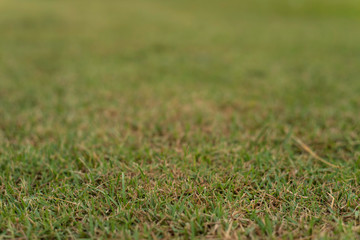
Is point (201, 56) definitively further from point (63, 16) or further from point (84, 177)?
point (63, 16)

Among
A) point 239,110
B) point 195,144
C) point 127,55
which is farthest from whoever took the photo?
point 127,55

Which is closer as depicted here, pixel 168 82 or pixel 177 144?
pixel 177 144

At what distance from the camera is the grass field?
1147 millimetres

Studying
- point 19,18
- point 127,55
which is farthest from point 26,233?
point 19,18

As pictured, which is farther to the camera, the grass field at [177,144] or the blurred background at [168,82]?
the blurred background at [168,82]

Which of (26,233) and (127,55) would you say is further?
(127,55)

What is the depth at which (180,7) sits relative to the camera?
11.2 m

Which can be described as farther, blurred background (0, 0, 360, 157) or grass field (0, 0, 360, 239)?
blurred background (0, 0, 360, 157)

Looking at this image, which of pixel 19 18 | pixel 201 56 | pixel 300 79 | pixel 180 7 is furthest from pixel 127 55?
pixel 180 7

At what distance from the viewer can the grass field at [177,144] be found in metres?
1.15

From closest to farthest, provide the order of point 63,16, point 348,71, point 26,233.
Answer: point 26,233 < point 348,71 < point 63,16

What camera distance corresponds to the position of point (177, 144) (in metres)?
1.79

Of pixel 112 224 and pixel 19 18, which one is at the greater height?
pixel 19 18

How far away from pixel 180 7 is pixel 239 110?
9802 millimetres
